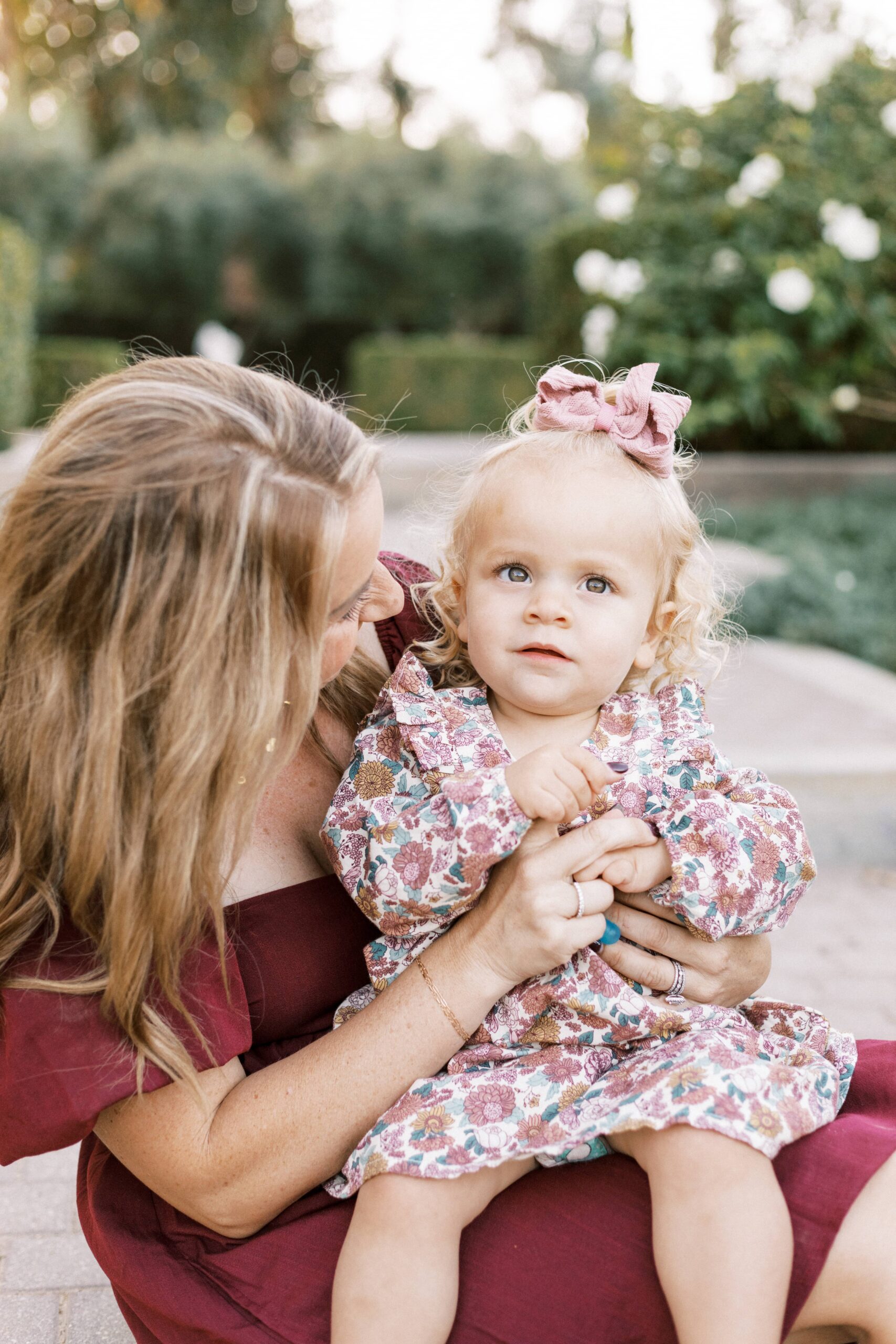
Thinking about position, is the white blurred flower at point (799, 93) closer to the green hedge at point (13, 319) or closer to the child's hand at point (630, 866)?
the green hedge at point (13, 319)

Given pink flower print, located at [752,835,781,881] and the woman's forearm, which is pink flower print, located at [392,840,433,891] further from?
pink flower print, located at [752,835,781,881]

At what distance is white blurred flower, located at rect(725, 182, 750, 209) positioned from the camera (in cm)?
972

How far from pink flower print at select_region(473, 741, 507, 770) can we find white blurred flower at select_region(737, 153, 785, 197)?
8.78m

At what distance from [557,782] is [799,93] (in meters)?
10.1

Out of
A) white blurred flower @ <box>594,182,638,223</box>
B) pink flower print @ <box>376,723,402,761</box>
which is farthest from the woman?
white blurred flower @ <box>594,182,638,223</box>

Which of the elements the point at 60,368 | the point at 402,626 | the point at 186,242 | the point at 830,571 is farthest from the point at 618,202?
the point at 186,242

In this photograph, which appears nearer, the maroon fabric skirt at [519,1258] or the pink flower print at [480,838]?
the maroon fabric skirt at [519,1258]

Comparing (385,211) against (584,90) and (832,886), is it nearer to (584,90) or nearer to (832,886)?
(584,90)

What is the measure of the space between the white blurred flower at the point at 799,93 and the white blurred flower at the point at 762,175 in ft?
2.17

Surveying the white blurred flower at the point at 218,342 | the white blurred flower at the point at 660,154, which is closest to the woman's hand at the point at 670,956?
the white blurred flower at the point at 660,154

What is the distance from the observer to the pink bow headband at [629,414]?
1.81 m

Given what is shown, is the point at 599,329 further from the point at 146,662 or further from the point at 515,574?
the point at 146,662

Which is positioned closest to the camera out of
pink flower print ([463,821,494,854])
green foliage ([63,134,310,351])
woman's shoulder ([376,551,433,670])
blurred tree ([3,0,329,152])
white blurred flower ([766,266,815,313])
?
pink flower print ([463,821,494,854])

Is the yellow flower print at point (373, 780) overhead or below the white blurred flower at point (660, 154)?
overhead
